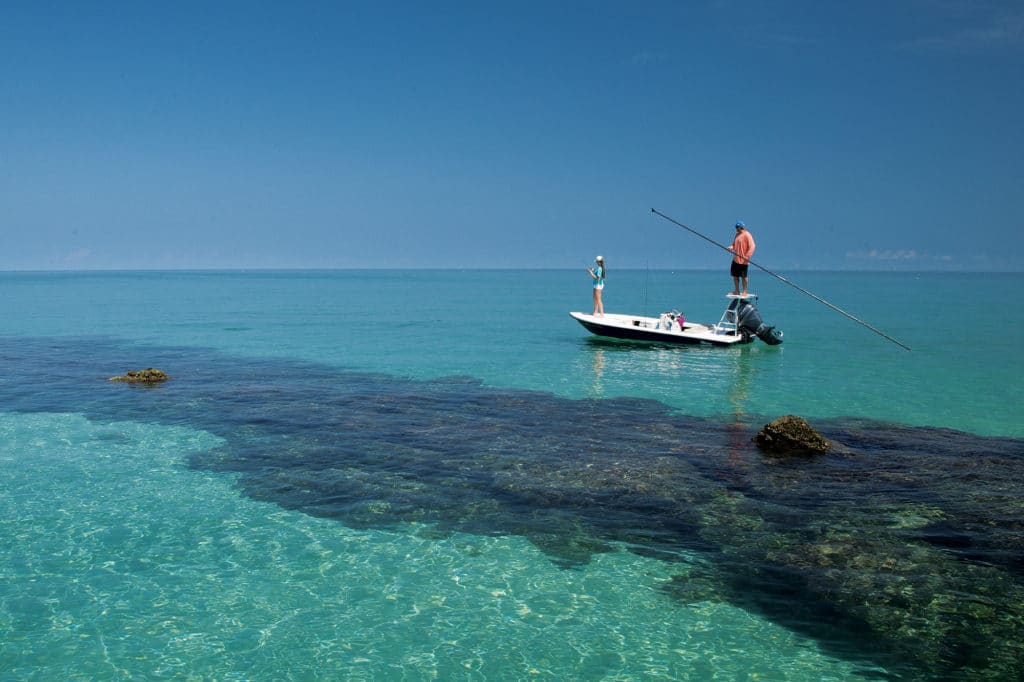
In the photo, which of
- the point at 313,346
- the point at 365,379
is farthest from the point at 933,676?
the point at 313,346

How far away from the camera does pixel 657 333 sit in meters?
35.0

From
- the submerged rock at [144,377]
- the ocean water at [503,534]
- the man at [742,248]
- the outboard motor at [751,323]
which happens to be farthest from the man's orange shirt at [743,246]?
the submerged rock at [144,377]

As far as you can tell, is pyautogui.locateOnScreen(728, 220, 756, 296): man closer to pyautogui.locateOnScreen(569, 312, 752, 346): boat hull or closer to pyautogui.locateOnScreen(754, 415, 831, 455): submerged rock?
pyautogui.locateOnScreen(569, 312, 752, 346): boat hull

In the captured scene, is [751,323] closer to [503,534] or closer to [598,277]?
[598,277]

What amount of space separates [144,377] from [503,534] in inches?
750

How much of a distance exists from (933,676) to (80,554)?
36.7 ft

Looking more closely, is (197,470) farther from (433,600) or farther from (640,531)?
(640,531)

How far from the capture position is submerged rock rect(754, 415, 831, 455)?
1599cm

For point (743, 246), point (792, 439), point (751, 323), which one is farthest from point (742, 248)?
point (792, 439)

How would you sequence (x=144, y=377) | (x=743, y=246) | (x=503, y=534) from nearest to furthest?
(x=503, y=534)
(x=144, y=377)
(x=743, y=246)

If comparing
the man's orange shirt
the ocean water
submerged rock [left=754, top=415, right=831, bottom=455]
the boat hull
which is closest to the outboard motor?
the boat hull

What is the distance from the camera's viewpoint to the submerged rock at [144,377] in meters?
25.2

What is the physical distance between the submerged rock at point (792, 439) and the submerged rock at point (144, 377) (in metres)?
20.3

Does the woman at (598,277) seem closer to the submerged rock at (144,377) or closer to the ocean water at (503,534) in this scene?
the ocean water at (503,534)
